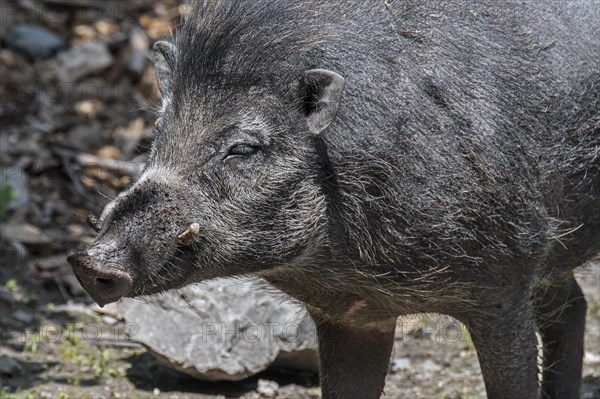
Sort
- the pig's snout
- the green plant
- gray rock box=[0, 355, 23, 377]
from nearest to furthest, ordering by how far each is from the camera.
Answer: the pig's snout
gray rock box=[0, 355, 23, 377]
the green plant

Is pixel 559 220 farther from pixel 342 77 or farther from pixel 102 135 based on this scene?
pixel 102 135

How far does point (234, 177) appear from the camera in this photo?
4590 millimetres

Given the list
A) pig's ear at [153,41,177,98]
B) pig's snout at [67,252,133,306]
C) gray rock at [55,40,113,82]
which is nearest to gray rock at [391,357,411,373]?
pig's ear at [153,41,177,98]

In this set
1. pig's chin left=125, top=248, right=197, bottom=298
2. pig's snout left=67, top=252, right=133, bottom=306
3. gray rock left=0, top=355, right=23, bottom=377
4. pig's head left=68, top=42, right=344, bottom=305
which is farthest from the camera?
gray rock left=0, top=355, right=23, bottom=377

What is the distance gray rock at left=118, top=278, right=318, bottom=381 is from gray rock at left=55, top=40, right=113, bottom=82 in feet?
13.4

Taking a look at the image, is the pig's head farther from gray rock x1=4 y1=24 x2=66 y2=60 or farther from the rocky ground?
gray rock x1=4 y1=24 x2=66 y2=60

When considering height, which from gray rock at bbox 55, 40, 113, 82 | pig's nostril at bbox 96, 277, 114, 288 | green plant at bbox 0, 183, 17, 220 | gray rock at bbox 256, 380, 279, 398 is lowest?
pig's nostril at bbox 96, 277, 114, 288

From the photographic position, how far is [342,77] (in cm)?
459

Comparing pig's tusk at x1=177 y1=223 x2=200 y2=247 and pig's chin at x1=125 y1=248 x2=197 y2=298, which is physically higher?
pig's tusk at x1=177 y1=223 x2=200 y2=247

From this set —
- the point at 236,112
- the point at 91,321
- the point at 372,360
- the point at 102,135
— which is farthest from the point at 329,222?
the point at 102,135

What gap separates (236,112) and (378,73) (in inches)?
25.2

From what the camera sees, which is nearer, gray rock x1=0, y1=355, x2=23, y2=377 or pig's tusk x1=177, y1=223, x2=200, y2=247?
pig's tusk x1=177, y1=223, x2=200, y2=247

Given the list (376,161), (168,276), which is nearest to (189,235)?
(168,276)

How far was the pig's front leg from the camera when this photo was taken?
5617mm
